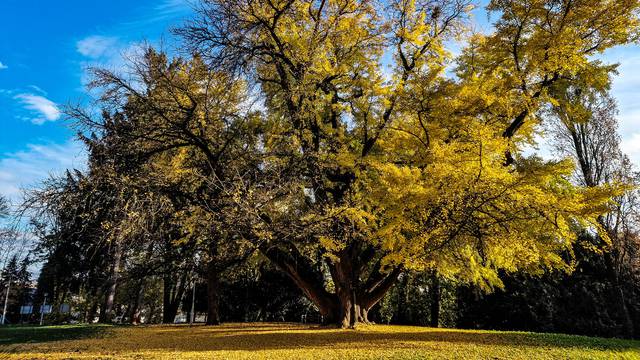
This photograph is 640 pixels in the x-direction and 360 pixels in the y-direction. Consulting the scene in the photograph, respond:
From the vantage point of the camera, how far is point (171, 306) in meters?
26.9

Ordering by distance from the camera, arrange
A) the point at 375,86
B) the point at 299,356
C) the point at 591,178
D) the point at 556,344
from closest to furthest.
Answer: the point at 299,356 → the point at 556,344 → the point at 375,86 → the point at 591,178

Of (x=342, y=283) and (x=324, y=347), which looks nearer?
(x=324, y=347)

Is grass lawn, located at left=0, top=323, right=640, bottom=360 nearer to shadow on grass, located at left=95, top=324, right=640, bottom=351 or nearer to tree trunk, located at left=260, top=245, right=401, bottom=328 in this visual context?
shadow on grass, located at left=95, top=324, right=640, bottom=351

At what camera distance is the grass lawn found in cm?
879

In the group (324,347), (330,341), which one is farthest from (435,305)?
(324,347)

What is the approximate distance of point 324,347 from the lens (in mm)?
9797

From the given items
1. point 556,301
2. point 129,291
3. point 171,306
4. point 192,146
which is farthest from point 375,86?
point 129,291

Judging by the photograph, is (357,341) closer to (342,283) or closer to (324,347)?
(324,347)

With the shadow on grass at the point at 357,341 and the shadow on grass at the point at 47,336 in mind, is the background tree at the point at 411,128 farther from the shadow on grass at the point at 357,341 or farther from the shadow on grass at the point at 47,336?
the shadow on grass at the point at 47,336

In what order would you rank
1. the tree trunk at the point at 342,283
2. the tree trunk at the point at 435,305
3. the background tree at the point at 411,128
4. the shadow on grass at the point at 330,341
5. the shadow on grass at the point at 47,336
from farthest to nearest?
the tree trunk at the point at 435,305 < the tree trunk at the point at 342,283 < the shadow on grass at the point at 47,336 < the shadow on grass at the point at 330,341 < the background tree at the point at 411,128

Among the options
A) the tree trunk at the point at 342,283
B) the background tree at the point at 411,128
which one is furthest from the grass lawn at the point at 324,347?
the background tree at the point at 411,128

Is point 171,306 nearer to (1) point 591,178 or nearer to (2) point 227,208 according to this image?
(2) point 227,208

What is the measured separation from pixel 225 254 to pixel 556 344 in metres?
9.20

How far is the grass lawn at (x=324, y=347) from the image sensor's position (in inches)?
346
